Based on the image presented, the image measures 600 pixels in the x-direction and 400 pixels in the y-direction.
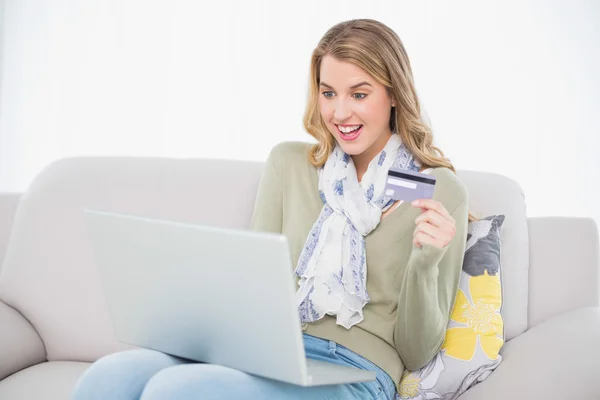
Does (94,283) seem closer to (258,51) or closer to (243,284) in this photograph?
(243,284)

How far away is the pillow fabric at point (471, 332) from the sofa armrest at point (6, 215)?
4.06 feet

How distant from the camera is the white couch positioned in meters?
1.94

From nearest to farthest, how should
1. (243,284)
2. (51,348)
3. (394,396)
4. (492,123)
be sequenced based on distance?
(243,284) < (394,396) < (51,348) < (492,123)

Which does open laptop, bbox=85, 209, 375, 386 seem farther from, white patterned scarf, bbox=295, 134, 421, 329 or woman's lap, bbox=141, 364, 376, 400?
white patterned scarf, bbox=295, 134, 421, 329

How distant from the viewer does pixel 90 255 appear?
2051mm

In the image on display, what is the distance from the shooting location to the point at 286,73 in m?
3.09

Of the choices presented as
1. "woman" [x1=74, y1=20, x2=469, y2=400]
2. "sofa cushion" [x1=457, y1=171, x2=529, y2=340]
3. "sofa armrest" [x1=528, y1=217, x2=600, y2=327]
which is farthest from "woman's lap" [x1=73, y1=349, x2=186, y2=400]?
"sofa armrest" [x1=528, y1=217, x2=600, y2=327]

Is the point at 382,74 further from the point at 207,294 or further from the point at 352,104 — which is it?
A: the point at 207,294

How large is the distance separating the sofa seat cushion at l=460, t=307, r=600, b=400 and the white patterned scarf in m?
0.35

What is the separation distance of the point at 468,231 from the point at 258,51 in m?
1.55

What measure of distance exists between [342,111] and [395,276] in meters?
0.41

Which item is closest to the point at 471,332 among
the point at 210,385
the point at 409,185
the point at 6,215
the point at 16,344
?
the point at 409,185

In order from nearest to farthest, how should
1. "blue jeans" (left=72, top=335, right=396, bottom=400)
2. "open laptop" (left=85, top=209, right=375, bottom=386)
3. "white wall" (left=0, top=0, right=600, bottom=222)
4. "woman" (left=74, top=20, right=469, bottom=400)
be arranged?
"open laptop" (left=85, top=209, right=375, bottom=386) → "blue jeans" (left=72, top=335, right=396, bottom=400) → "woman" (left=74, top=20, right=469, bottom=400) → "white wall" (left=0, top=0, right=600, bottom=222)

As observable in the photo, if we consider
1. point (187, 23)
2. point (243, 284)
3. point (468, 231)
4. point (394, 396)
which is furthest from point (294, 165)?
point (187, 23)
